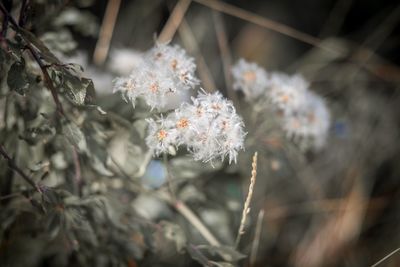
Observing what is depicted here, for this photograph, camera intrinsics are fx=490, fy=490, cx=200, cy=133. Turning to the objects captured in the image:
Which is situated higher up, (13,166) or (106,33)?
(106,33)

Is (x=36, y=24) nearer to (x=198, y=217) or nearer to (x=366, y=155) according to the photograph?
(x=198, y=217)

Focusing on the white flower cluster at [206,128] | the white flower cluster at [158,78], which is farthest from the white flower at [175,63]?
the white flower cluster at [206,128]

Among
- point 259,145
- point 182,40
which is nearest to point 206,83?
point 182,40

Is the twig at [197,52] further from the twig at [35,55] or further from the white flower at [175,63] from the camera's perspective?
the twig at [35,55]

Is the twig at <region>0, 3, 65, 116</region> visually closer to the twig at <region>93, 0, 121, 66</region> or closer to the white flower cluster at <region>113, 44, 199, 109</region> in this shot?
the white flower cluster at <region>113, 44, 199, 109</region>

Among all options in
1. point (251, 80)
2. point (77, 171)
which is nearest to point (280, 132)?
point (251, 80)

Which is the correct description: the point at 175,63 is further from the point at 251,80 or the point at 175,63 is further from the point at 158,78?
the point at 251,80

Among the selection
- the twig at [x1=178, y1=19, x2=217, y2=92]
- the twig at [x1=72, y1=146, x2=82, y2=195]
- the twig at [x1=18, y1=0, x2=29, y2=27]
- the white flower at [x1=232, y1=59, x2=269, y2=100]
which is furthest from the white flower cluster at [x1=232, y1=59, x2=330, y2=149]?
the twig at [x1=18, y1=0, x2=29, y2=27]

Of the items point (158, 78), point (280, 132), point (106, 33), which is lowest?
point (158, 78)
